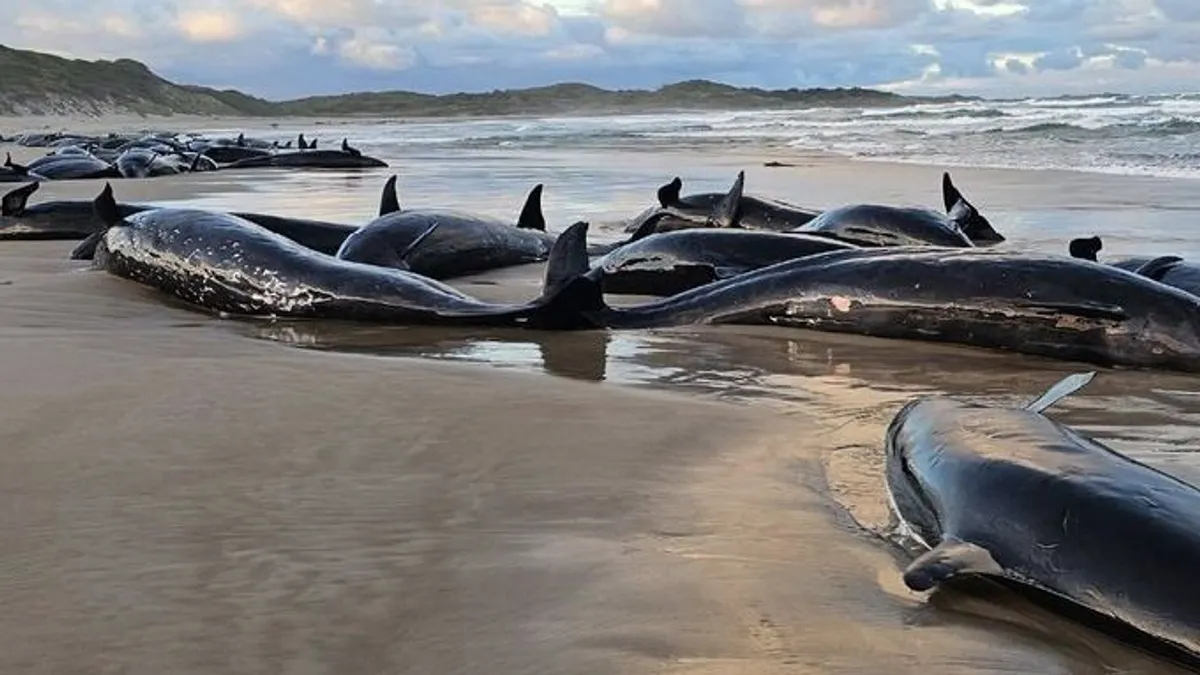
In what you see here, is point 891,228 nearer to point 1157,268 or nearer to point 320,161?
point 1157,268

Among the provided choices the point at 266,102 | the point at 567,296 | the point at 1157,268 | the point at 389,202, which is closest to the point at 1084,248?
the point at 1157,268

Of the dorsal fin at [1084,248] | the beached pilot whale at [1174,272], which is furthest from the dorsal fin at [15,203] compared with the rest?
the beached pilot whale at [1174,272]

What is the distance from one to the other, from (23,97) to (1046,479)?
294 feet

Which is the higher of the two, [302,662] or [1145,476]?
[1145,476]

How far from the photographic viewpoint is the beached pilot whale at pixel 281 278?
5156 millimetres

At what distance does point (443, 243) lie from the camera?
7500mm

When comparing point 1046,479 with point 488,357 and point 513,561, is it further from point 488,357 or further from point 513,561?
point 488,357

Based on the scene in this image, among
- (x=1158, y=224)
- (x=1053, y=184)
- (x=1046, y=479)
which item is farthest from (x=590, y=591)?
(x=1053, y=184)

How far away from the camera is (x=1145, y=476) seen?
2.35 meters

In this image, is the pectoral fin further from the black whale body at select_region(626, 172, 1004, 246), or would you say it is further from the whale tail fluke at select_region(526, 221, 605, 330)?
the black whale body at select_region(626, 172, 1004, 246)

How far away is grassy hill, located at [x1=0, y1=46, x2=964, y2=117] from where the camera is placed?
8619 centimetres

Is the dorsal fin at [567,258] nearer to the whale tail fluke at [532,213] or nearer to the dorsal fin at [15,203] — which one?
the whale tail fluke at [532,213]

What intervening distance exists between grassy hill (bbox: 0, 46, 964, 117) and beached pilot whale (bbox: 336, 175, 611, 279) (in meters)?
79.2

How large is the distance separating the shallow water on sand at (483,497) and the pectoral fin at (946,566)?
5 cm
